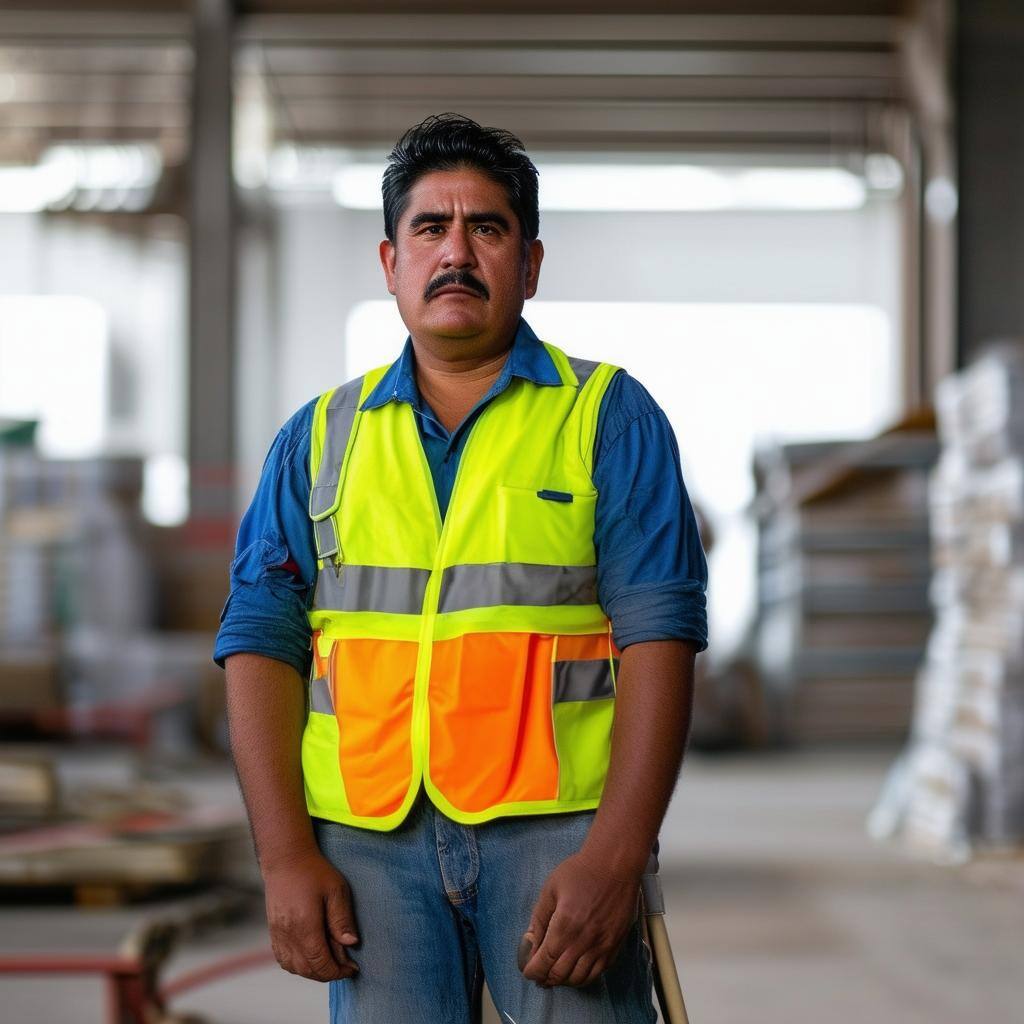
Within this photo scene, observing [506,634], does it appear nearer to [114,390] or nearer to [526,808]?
[526,808]

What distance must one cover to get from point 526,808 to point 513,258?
0.55 meters

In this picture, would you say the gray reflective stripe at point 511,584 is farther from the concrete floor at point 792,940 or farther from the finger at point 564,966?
the concrete floor at point 792,940

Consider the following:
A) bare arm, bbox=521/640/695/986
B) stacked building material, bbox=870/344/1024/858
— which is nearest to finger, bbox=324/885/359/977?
bare arm, bbox=521/640/695/986

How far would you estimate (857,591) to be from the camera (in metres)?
10.4

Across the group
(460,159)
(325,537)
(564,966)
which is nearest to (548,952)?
(564,966)

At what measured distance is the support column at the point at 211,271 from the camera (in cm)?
1266

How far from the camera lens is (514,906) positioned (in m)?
1.39

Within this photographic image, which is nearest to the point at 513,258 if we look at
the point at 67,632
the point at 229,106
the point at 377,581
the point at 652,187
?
the point at 377,581

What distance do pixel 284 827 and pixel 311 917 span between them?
0.09 metres

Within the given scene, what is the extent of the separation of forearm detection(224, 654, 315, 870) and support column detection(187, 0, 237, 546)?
37.2 ft

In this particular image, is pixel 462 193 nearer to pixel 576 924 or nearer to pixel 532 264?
pixel 532 264

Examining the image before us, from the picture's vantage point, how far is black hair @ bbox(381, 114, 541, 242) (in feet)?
4.87

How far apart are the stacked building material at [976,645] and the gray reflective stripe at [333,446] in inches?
206

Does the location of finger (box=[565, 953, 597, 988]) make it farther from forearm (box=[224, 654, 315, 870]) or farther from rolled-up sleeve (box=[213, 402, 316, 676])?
rolled-up sleeve (box=[213, 402, 316, 676])
